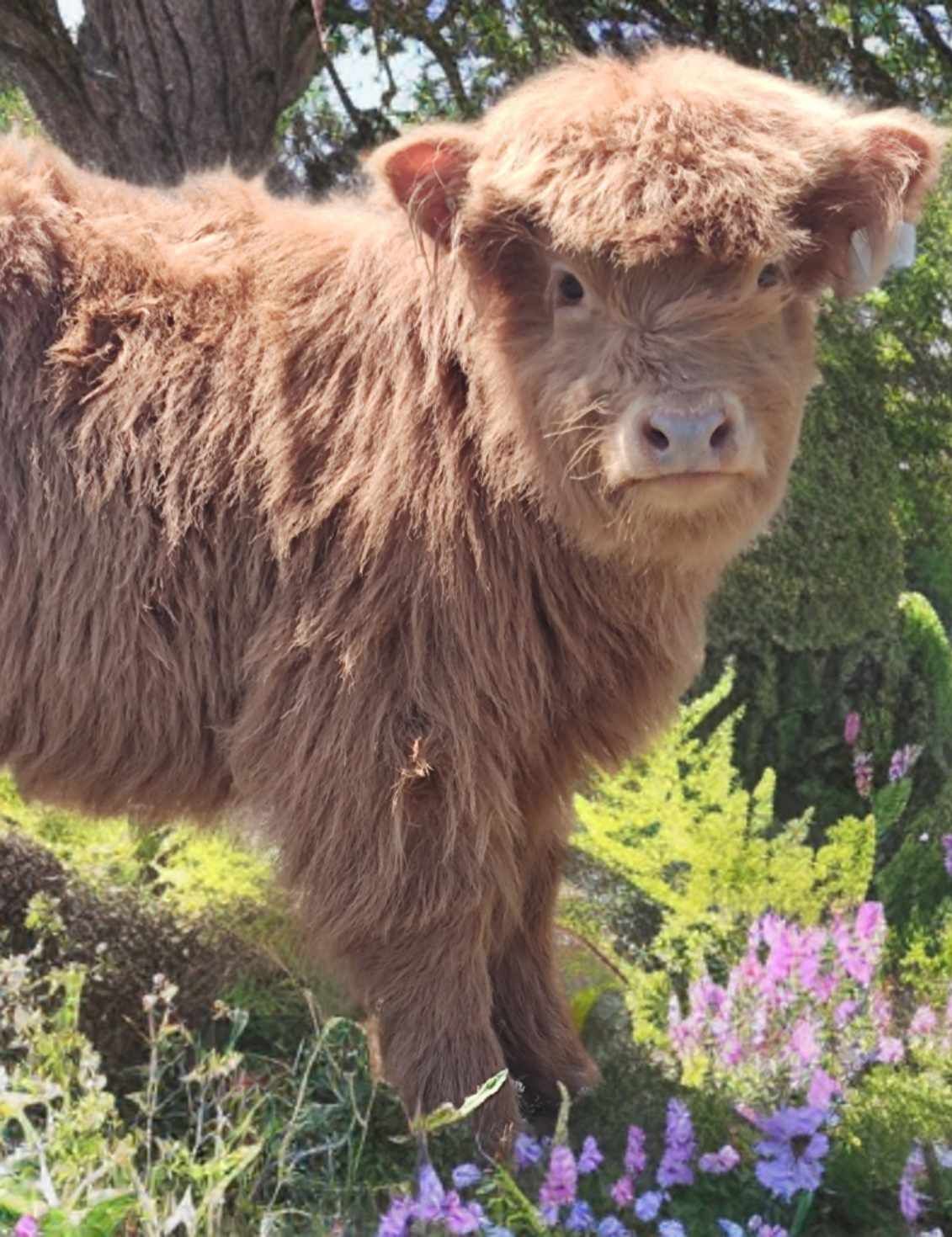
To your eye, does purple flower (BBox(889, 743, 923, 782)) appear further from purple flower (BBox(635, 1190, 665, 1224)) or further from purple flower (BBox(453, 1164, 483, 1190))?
purple flower (BBox(453, 1164, 483, 1190))

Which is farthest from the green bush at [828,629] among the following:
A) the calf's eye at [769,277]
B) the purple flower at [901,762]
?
the calf's eye at [769,277]

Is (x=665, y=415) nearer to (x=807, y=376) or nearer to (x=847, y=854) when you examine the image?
(x=807, y=376)

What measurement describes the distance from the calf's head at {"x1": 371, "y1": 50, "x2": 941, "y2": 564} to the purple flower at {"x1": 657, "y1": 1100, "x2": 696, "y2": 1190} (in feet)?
3.42

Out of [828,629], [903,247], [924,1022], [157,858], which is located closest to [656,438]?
[903,247]

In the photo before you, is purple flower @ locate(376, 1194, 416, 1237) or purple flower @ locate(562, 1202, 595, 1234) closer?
purple flower @ locate(376, 1194, 416, 1237)

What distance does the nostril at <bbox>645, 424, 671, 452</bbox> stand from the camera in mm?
2248

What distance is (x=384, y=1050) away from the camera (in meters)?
2.76

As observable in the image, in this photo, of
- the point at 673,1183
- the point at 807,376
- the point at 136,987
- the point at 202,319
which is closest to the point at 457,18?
the point at 202,319

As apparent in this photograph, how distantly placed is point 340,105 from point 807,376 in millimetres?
4539

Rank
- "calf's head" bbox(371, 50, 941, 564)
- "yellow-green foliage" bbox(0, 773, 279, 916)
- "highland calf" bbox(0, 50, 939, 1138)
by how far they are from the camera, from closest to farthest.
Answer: "calf's head" bbox(371, 50, 941, 564), "highland calf" bbox(0, 50, 939, 1138), "yellow-green foliage" bbox(0, 773, 279, 916)

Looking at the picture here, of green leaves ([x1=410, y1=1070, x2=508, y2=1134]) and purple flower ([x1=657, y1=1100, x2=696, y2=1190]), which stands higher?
green leaves ([x1=410, y1=1070, x2=508, y2=1134])

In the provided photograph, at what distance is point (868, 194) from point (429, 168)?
0.80m

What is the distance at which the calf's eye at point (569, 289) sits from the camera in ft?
8.07

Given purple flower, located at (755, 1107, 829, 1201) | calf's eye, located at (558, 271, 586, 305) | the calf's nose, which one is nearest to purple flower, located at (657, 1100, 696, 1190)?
purple flower, located at (755, 1107, 829, 1201)
